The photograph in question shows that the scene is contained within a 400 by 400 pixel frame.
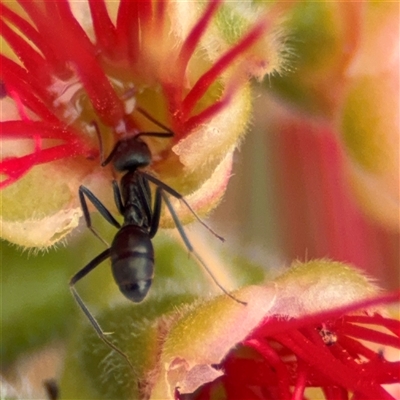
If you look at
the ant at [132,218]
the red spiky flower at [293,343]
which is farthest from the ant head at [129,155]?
the red spiky flower at [293,343]

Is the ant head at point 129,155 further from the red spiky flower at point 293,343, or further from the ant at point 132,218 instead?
the red spiky flower at point 293,343

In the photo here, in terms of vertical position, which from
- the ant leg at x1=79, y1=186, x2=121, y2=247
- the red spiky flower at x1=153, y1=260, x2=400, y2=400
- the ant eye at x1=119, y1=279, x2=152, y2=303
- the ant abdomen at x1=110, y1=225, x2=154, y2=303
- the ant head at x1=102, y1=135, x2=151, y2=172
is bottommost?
the red spiky flower at x1=153, y1=260, x2=400, y2=400

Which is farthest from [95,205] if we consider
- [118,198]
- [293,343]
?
[293,343]

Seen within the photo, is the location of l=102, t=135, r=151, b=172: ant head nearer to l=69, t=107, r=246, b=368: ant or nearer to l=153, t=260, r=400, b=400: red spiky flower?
l=69, t=107, r=246, b=368: ant

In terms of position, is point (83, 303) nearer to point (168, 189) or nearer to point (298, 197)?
point (168, 189)

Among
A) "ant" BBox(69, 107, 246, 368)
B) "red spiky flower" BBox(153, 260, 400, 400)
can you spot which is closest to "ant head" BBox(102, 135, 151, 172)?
"ant" BBox(69, 107, 246, 368)

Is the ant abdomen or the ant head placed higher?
the ant head

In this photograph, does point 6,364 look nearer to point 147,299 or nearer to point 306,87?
point 147,299
